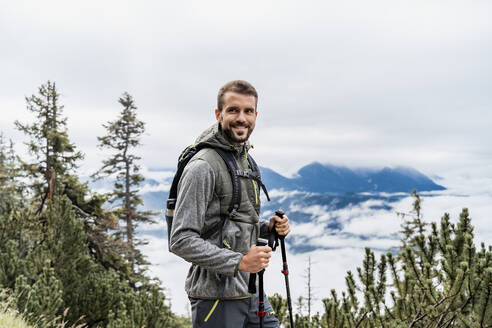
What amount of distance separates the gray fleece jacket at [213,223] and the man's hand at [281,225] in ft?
1.13

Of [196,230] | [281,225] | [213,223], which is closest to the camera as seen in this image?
[196,230]

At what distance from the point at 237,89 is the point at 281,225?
4.18 ft

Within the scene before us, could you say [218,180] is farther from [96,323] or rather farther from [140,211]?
[140,211]

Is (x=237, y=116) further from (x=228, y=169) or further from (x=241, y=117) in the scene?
(x=228, y=169)

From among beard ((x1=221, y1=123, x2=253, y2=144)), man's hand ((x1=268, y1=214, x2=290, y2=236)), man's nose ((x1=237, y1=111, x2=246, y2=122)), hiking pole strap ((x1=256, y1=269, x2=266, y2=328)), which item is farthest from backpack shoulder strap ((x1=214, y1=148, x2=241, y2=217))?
man's hand ((x1=268, y1=214, x2=290, y2=236))

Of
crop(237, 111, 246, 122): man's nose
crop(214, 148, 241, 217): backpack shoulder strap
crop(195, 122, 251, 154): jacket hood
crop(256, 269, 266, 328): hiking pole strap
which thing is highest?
crop(237, 111, 246, 122): man's nose

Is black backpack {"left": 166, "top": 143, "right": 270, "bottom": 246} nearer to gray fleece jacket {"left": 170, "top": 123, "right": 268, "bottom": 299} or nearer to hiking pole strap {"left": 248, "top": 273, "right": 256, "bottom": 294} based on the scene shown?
gray fleece jacket {"left": 170, "top": 123, "right": 268, "bottom": 299}

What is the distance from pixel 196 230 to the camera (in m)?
2.43

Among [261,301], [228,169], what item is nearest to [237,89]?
[228,169]

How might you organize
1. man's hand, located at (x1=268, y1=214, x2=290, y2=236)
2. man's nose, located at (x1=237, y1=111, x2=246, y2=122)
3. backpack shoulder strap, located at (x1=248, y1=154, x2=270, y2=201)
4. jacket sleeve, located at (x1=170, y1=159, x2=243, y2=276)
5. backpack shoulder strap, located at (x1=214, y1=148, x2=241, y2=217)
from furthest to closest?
man's hand, located at (x1=268, y1=214, x2=290, y2=236)
backpack shoulder strap, located at (x1=248, y1=154, x2=270, y2=201)
man's nose, located at (x1=237, y1=111, x2=246, y2=122)
backpack shoulder strap, located at (x1=214, y1=148, x2=241, y2=217)
jacket sleeve, located at (x1=170, y1=159, x2=243, y2=276)

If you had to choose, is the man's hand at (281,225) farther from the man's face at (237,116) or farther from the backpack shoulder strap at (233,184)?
the man's face at (237,116)

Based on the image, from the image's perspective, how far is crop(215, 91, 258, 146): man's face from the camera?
2754 millimetres

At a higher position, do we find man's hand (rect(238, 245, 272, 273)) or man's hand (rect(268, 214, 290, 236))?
man's hand (rect(268, 214, 290, 236))

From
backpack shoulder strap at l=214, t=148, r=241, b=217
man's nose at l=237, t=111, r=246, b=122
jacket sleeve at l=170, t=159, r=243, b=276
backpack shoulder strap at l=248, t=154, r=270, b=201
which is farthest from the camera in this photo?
backpack shoulder strap at l=248, t=154, r=270, b=201
